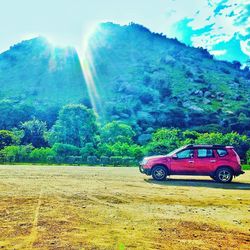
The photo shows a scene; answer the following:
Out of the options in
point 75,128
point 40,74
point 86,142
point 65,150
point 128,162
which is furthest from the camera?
point 40,74

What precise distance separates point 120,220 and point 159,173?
381 inches

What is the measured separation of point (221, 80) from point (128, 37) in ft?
214

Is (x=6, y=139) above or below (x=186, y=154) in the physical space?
above

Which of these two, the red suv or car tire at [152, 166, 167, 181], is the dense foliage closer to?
car tire at [152, 166, 167, 181]

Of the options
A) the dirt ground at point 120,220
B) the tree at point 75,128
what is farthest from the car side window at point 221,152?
the tree at point 75,128

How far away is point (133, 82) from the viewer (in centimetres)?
12850

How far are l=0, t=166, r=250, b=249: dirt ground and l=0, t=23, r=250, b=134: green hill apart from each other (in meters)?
69.5

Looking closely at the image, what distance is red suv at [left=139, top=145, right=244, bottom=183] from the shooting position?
16797 millimetres

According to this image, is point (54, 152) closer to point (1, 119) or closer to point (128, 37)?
point (1, 119)

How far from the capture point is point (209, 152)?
1702 centimetres

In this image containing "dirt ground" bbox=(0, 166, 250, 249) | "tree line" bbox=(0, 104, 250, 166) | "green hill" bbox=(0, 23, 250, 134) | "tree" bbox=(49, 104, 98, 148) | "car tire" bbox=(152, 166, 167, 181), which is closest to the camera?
"dirt ground" bbox=(0, 166, 250, 249)

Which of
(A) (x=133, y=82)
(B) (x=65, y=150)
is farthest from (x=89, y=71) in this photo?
(B) (x=65, y=150)

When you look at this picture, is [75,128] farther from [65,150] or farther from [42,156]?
[42,156]

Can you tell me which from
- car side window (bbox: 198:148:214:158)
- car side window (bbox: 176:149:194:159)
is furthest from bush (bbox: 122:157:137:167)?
car side window (bbox: 198:148:214:158)
